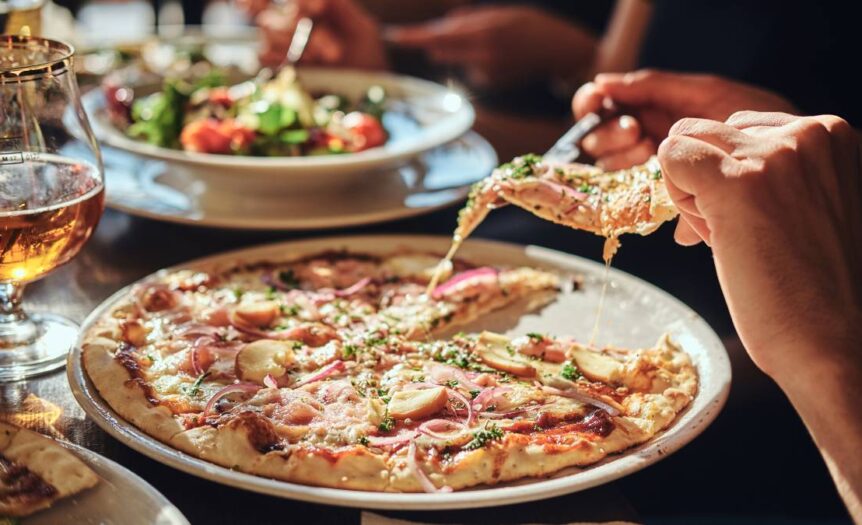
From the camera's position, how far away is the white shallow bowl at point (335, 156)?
2.81 metres

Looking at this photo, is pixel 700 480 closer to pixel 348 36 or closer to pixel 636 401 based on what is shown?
pixel 636 401

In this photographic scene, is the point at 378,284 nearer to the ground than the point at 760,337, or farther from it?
nearer to the ground

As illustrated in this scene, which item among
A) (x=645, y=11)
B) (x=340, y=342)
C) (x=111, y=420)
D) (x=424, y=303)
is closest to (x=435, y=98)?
(x=645, y=11)

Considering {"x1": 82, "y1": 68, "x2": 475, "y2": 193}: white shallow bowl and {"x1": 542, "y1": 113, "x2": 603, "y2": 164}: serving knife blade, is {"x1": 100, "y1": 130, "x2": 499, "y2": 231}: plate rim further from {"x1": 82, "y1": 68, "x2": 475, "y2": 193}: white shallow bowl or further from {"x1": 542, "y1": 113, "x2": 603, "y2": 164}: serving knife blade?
{"x1": 542, "y1": 113, "x2": 603, "y2": 164}: serving knife blade

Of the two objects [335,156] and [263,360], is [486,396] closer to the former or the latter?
[263,360]

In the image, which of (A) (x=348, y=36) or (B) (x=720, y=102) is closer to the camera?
(B) (x=720, y=102)

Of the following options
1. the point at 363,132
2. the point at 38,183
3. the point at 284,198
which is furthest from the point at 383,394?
the point at 363,132

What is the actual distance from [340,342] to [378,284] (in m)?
0.39

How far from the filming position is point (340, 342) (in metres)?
2.21

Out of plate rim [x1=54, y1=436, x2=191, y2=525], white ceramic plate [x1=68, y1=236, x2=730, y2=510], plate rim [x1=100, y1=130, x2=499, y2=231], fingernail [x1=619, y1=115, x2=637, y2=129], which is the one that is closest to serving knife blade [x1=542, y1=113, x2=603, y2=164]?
fingernail [x1=619, y1=115, x2=637, y2=129]

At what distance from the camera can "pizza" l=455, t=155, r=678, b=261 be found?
6.85ft

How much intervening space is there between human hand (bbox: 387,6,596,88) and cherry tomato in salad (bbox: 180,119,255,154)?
2.10 metres

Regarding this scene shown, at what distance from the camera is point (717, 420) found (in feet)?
10.5

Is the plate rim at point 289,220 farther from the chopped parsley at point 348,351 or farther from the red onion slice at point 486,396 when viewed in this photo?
the red onion slice at point 486,396
